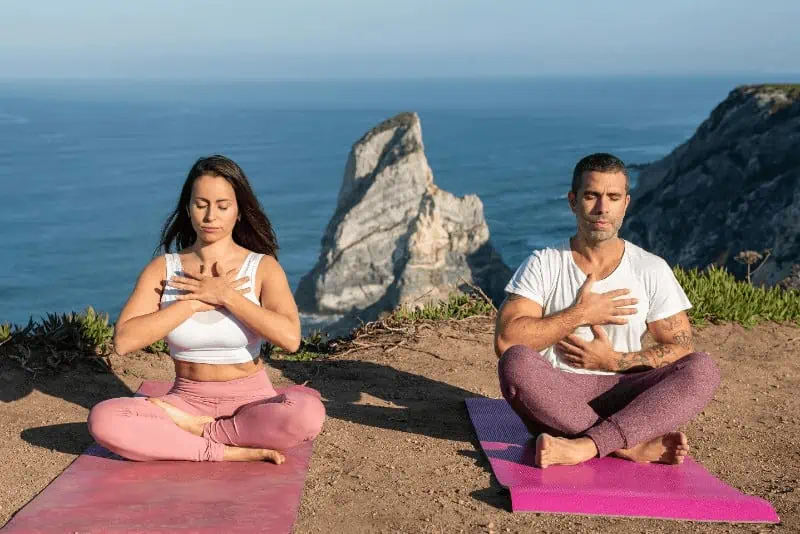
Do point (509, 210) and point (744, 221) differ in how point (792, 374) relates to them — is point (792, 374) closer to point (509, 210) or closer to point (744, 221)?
point (744, 221)

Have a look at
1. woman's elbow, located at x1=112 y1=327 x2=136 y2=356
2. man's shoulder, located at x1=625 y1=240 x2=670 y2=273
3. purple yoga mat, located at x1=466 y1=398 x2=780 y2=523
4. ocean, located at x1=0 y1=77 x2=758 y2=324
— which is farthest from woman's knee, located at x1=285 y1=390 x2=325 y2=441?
ocean, located at x1=0 y1=77 x2=758 y2=324

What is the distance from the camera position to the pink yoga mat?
171 inches

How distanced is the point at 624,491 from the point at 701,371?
35.1 inches

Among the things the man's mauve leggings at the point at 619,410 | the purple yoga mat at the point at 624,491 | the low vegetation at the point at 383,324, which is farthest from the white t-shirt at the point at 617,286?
the low vegetation at the point at 383,324

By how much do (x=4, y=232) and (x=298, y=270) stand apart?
130 feet

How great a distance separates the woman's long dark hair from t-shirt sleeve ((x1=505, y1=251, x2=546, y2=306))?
1.48 meters

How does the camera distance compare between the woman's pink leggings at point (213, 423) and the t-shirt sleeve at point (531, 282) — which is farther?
the t-shirt sleeve at point (531, 282)

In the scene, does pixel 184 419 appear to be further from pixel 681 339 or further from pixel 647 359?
pixel 681 339

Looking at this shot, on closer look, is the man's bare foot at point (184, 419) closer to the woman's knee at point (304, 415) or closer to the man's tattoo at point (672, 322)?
the woman's knee at point (304, 415)

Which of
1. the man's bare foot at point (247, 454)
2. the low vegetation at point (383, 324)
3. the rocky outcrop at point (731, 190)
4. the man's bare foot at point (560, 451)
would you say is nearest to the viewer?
the man's bare foot at point (560, 451)

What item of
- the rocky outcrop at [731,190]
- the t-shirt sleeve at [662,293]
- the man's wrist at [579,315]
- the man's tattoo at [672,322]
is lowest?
the rocky outcrop at [731,190]

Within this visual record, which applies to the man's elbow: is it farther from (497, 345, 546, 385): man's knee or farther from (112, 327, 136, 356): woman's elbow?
(497, 345, 546, 385): man's knee

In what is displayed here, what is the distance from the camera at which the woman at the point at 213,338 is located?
16.8 ft

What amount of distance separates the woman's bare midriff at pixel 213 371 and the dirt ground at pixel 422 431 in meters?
0.68
